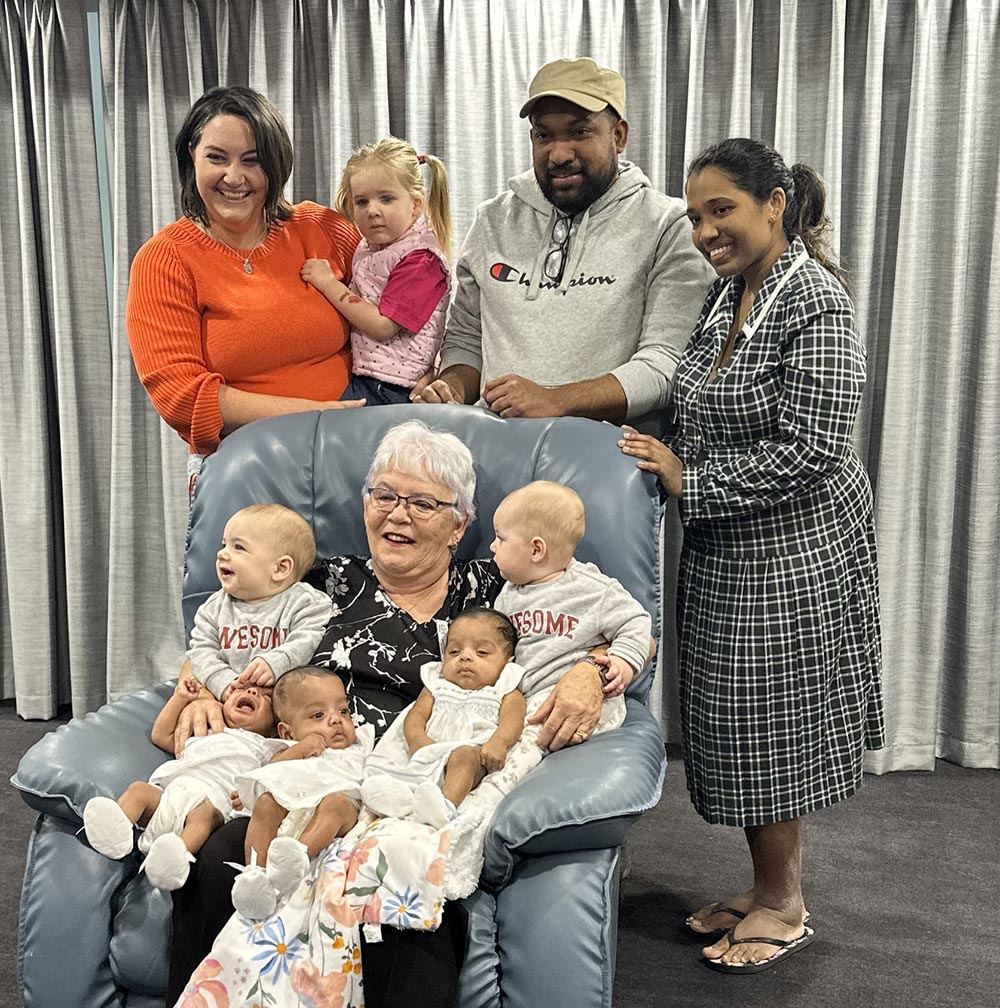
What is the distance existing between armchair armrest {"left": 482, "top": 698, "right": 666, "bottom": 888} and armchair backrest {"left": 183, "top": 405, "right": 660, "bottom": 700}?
0.51m

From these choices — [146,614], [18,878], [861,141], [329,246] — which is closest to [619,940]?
[18,878]

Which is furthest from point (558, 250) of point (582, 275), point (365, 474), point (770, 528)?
point (770, 528)

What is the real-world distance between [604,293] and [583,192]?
0.23m

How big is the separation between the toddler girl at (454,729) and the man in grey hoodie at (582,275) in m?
0.59

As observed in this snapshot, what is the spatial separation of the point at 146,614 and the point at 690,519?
2.10 meters

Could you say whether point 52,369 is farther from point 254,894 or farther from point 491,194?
point 254,894

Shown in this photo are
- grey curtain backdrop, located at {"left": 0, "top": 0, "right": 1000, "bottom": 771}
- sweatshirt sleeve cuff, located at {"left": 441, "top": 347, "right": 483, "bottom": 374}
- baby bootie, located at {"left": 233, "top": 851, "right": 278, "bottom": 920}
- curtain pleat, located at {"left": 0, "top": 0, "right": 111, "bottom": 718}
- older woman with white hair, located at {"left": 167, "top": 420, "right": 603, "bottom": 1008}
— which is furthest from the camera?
curtain pleat, located at {"left": 0, "top": 0, "right": 111, "bottom": 718}

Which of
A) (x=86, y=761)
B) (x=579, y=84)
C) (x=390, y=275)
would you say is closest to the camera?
(x=86, y=761)

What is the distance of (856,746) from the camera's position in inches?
89.9

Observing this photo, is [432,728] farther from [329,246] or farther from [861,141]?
[861,141]

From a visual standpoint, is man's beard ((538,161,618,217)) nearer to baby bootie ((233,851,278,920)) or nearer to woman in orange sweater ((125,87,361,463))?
woman in orange sweater ((125,87,361,463))

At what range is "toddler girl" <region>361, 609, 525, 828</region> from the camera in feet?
5.59

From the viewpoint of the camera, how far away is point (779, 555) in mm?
2193

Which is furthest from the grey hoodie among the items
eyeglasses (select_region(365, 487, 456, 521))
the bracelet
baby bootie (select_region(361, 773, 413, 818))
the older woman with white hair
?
baby bootie (select_region(361, 773, 413, 818))
